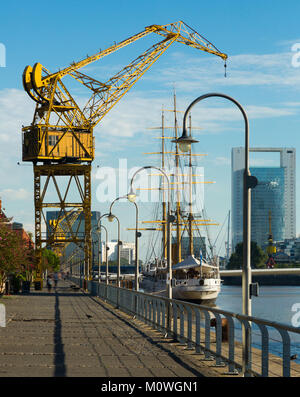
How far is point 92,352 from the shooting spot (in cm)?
1730

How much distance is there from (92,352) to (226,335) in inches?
131

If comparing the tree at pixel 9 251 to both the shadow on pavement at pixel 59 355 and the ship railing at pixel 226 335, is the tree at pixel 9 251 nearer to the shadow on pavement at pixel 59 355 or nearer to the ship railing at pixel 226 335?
the ship railing at pixel 226 335

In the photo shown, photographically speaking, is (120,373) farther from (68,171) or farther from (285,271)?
(285,271)

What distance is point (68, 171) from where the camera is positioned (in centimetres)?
7800

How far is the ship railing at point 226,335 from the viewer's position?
11.2 meters

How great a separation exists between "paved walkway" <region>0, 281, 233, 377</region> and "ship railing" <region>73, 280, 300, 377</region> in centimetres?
32

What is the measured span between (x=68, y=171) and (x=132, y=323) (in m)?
51.2

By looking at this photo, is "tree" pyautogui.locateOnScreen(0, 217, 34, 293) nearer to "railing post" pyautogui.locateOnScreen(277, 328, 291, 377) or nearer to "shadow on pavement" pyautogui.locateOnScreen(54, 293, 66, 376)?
"shadow on pavement" pyautogui.locateOnScreen(54, 293, 66, 376)

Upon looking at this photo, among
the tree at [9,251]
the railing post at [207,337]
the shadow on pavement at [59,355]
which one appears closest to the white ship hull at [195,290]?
the tree at [9,251]

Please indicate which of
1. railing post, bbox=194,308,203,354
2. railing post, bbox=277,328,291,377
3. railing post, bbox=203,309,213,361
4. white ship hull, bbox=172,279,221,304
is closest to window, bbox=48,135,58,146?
white ship hull, bbox=172,279,221,304

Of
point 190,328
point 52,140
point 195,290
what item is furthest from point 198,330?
point 195,290

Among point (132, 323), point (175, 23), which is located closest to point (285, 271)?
point (175, 23)

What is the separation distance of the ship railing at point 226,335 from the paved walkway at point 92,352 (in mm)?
323

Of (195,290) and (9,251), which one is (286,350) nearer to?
(9,251)
